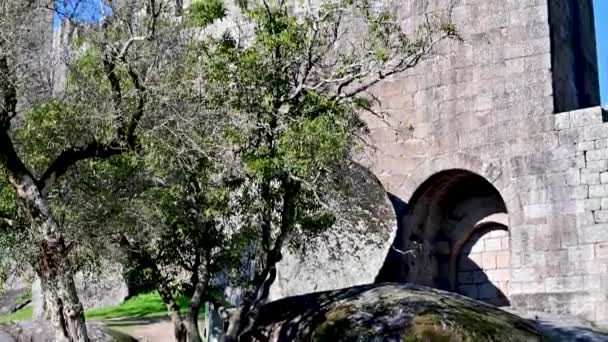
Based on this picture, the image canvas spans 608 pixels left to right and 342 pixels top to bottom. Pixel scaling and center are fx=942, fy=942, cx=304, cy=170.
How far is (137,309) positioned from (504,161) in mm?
7974

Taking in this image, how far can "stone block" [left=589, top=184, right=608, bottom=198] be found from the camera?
1623 centimetres

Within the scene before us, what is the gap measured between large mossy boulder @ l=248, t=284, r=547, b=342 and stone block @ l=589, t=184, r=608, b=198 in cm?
464

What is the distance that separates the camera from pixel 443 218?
19062 mm

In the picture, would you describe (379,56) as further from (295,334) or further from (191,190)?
(295,334)

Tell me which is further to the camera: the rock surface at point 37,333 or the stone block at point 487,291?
the stone block at point 487,291

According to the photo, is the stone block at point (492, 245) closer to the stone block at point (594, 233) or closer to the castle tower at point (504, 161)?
the castle tower at point (504, 161)

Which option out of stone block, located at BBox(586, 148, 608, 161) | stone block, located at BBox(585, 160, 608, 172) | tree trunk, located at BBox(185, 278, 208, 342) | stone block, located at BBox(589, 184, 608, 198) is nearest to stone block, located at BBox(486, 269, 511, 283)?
stone block, located at BBox(589, 184, 608, 198)

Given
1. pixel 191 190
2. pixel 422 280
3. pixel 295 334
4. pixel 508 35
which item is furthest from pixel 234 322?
pixel 508 35

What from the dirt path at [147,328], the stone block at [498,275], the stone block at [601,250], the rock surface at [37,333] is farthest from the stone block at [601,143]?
the rock surface at [37,333]

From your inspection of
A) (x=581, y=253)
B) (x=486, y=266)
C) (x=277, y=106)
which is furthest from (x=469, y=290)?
(x=277, y=106)

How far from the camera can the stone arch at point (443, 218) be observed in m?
18.0

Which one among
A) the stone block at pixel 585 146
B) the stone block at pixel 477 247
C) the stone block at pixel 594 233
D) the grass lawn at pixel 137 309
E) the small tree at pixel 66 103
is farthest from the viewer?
the stone block at pixel 477 247

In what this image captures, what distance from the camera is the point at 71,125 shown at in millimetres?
12234

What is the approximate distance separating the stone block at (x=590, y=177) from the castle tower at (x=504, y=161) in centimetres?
2
